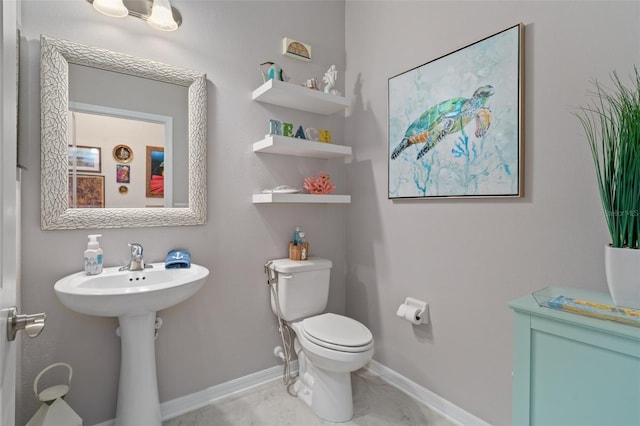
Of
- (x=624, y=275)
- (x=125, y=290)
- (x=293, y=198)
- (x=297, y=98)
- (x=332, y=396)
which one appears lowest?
(x=332, y=396)

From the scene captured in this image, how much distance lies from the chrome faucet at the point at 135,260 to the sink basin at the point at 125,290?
0.11 feet

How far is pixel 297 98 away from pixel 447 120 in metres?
0.90

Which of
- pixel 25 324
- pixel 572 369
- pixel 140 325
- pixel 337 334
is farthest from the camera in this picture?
pixel 337 334

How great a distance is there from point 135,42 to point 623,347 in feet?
7.41

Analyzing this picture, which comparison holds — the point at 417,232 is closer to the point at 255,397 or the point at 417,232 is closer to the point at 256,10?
the point at 255,397

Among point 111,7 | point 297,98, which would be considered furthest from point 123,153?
point 297,98

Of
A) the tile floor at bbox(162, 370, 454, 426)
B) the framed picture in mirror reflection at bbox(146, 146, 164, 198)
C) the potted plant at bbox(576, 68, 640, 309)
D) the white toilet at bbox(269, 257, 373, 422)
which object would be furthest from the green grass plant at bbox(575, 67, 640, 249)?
the framed picture in mirror reflection at bbox(146, 146, 164, 198)

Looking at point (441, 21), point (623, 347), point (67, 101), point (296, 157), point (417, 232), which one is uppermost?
point (441, 21)

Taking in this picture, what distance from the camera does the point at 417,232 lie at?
194 cm

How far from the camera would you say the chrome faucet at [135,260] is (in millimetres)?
1576

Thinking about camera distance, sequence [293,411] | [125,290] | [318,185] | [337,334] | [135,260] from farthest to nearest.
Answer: [318,185] < [293,411] < [337,334] < [135,260] < [125,290]

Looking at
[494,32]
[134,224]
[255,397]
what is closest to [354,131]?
[494,32]

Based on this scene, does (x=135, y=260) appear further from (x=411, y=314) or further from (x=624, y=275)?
(x=624, y=275)

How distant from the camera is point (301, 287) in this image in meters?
2.00
